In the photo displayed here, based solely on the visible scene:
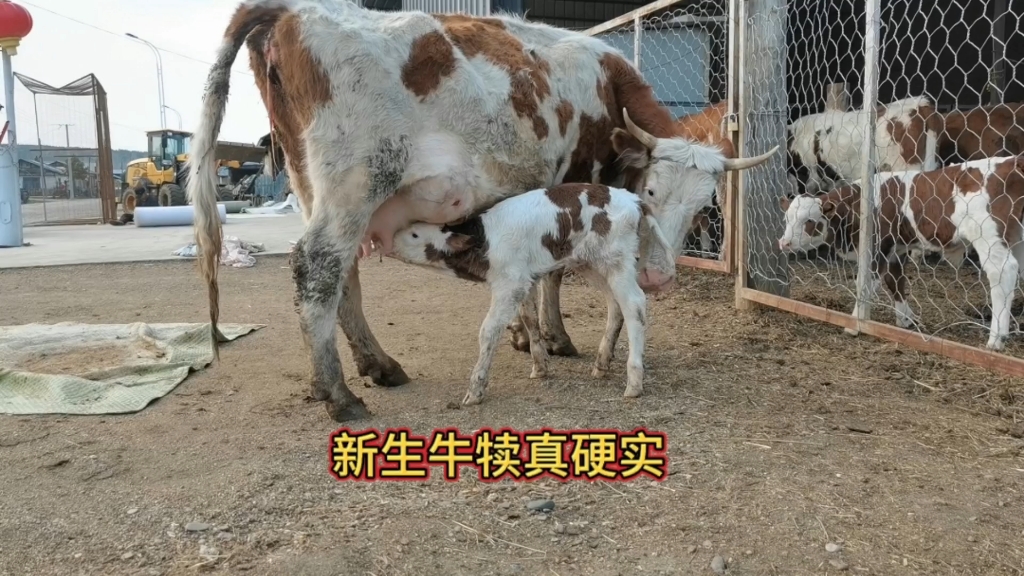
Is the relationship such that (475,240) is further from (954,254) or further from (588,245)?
(954,254)

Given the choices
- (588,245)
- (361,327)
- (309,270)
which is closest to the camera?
(309,270)

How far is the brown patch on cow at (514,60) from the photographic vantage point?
4.05 m

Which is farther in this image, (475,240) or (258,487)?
(475,240)

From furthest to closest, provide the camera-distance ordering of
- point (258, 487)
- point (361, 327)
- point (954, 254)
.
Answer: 1. point (954, 254)
2. point (361, 327)
3. point (258, 487)

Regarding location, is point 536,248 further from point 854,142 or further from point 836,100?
point 836,100

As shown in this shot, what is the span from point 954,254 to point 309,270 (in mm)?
4187

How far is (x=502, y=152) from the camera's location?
13.2 feet

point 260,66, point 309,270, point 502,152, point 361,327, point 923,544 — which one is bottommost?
point 923,544

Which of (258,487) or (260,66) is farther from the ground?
(260,66)

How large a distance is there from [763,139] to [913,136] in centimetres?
201

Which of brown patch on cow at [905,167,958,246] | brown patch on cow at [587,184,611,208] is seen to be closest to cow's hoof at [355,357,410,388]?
brown patch on cow at [587,184,611,208]

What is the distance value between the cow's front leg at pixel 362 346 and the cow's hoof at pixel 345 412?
22.9 inches

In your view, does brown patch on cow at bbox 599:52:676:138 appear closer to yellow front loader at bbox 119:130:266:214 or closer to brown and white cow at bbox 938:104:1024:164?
brown and white cow at bbox 938:104:1024:164

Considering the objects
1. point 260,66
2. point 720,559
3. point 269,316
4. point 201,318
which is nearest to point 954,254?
point 720,559
